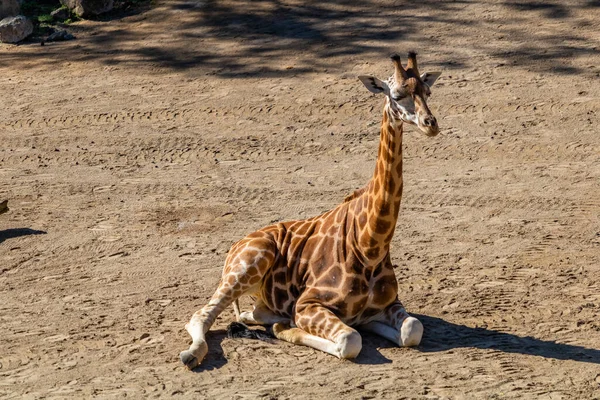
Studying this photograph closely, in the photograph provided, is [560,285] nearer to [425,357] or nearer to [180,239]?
[425,357]

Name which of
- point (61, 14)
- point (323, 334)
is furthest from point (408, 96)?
point (61, 14)

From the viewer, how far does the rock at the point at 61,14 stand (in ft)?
55.1

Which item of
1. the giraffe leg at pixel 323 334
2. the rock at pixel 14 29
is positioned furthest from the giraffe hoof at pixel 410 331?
the rock at pixel 14 29

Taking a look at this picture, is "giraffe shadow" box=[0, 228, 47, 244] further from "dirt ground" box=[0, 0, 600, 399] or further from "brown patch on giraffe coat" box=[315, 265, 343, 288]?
"brown patch on giraffe coat" box=[315, 265, 343, 288]

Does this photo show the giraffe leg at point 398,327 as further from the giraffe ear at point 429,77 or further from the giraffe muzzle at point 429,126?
the giraffe ear at point 429,77

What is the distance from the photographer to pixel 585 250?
959 centimetres

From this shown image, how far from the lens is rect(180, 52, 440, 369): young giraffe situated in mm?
7473

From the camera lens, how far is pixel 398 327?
7750 mm

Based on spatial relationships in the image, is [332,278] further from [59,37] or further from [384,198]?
[59,37]

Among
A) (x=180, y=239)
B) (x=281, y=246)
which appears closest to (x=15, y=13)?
(x=180, y=239)

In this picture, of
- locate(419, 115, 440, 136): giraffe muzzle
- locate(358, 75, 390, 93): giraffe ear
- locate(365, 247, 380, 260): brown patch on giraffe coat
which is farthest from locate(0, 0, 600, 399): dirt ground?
locate(358, 75, 390, 93): giraffe ear

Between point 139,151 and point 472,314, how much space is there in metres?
5.34

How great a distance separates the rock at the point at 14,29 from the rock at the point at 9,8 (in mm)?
467

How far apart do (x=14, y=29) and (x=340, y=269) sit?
9.82 metres
